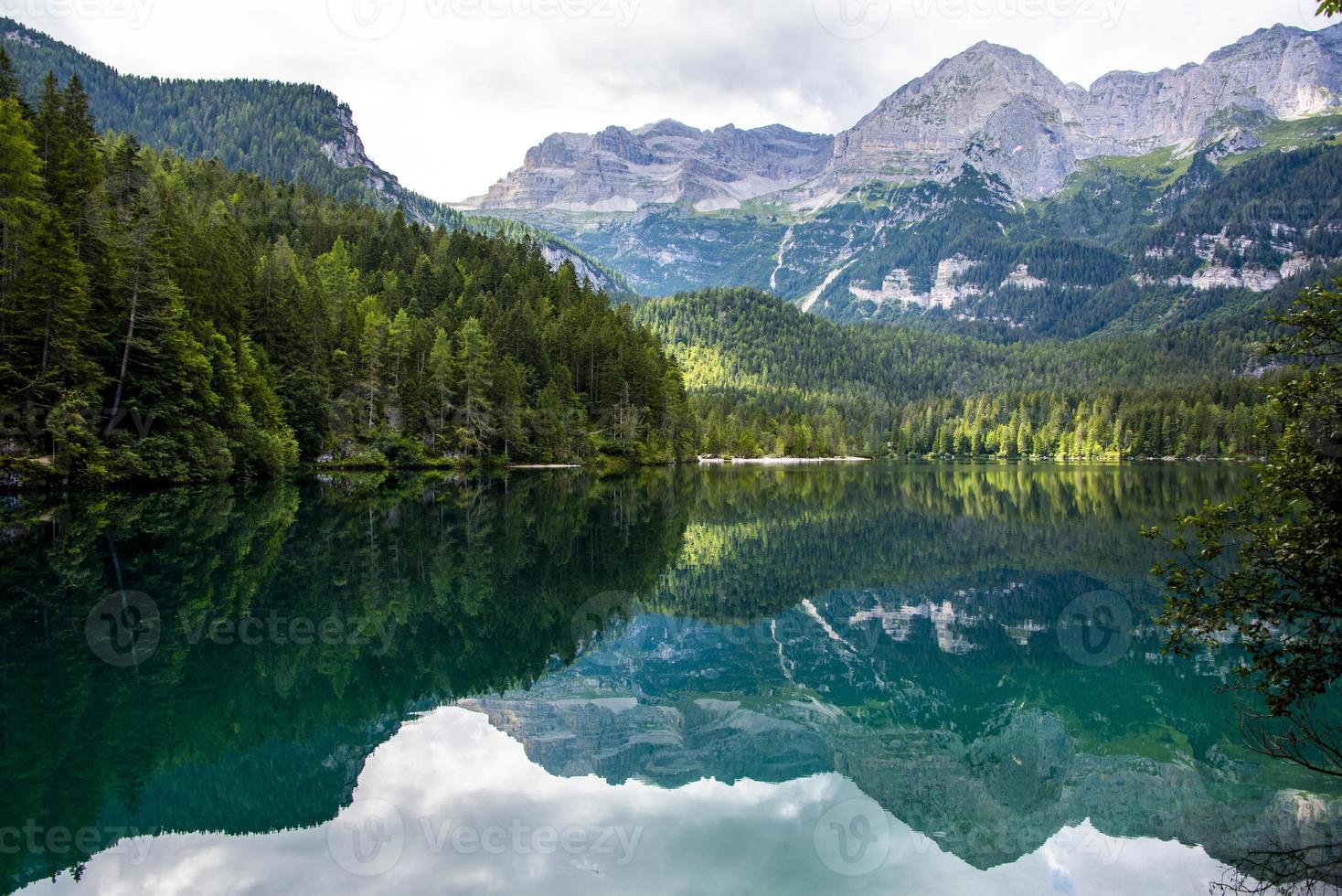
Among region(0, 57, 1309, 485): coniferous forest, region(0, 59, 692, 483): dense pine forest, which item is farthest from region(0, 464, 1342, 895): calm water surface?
region(0, 59, 692, 483): dense pine forest

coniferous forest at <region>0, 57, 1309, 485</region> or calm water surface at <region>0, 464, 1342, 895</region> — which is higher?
coniferous forest at <region>0, 57, 1309, 485</region>

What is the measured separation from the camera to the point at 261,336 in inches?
2726

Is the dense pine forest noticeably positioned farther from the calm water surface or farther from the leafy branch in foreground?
the leafy branch in foreground

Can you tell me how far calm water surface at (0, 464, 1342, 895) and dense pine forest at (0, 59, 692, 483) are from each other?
18.6 meters

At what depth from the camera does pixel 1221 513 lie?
374 inches

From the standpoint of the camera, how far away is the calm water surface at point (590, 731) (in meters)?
8.88

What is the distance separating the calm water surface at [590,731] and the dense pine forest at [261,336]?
18.6m

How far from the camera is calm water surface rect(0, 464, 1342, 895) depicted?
8.88m

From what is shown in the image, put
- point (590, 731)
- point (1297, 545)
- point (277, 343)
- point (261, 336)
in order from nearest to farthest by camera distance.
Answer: point (1297, 545)
point (590, 731)
point (261, 336)
point (277, 343)

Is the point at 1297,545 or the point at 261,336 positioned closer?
the point at 1297,545

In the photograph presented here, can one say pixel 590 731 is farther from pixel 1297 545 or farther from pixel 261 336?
pixel 261 336

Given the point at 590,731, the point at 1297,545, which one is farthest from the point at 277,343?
the point at 1297,545

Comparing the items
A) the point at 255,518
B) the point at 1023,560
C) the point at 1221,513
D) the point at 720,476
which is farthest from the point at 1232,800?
the point at 720,476

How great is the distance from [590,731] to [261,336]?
6769cm
